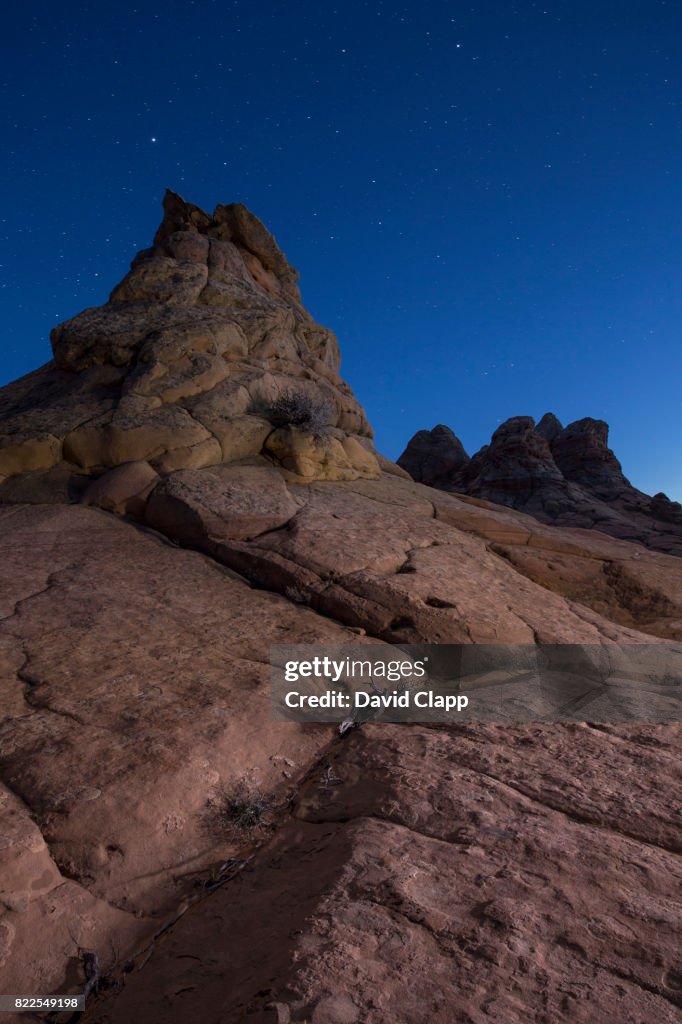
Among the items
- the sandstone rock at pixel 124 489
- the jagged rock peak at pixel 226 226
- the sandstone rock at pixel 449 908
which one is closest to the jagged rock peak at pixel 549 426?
the jagged rock peak at pixel 226 226

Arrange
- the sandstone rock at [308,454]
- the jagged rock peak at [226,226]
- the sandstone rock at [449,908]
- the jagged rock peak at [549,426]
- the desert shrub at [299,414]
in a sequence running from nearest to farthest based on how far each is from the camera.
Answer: the sandstone rock at [449,908] → the sandstone rock at [308,454] → the desert shrub at [299,414] → the jagged rock peak at [226,226] → the jagged rock peak at [549,426]

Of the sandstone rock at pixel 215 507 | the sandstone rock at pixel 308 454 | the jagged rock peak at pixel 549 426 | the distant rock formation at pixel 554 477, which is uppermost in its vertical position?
the jagged rock peak at pixel 549 426

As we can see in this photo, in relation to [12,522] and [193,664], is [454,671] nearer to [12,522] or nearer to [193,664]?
[193,664]

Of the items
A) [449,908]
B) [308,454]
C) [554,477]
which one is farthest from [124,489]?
[554,477]

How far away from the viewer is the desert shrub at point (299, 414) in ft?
31.0

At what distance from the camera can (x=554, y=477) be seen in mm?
25094

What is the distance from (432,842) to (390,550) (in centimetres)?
415

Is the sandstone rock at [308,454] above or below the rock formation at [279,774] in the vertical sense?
above

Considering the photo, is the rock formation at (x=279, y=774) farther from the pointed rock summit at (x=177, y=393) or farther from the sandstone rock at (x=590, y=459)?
the sandstone rock at (x=590, y=459)

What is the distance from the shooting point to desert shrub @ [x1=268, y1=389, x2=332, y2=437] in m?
9.46

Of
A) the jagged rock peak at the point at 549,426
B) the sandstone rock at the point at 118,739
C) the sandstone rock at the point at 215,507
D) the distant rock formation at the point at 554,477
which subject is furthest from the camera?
the jagged rock peak at the point at 549,426

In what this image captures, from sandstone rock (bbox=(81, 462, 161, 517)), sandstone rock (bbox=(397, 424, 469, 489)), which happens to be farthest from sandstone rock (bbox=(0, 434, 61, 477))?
sandstone rock (bbox=(397, 424, 469, 489))

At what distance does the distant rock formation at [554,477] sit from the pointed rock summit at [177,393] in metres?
13.2

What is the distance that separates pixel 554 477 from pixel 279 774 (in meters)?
24.3
